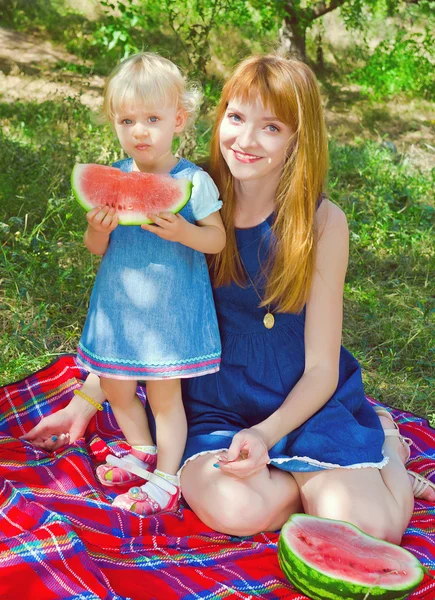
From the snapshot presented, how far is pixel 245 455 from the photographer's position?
2695 millimetres

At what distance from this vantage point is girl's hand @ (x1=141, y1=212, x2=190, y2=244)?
104 inches

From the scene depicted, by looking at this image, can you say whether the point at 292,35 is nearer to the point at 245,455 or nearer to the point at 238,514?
the point at 245,455

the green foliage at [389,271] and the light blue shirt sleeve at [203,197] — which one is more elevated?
the light blue shirt sleeve at [203,197]

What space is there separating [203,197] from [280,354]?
673mm

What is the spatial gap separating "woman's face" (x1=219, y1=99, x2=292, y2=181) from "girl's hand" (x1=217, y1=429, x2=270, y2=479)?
0.96 meters

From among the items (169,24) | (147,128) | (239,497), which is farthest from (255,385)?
(169,24)

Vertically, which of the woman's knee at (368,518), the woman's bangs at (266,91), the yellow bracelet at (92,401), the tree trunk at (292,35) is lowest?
the yellow bracelet at (92,401)

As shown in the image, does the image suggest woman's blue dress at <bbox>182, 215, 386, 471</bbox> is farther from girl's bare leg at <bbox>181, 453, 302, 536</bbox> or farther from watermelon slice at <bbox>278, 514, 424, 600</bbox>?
watermelon slice at <bbox>278, 514, 424, 600</bbox>

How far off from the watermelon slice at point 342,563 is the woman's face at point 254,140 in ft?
4.13

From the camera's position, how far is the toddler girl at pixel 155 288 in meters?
2.74

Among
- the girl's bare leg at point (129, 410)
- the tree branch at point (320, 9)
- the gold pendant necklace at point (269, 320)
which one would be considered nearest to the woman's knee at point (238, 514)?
the girl's bare leg at point (129, 410)

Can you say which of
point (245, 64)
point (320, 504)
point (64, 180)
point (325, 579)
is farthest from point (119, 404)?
point (64, 180)

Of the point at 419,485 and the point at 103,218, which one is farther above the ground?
the point at 103,218

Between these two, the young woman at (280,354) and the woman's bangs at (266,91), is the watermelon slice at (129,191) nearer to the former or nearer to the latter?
the young woman at (280,354)
